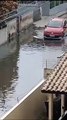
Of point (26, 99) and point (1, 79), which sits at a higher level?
point (26, 99)

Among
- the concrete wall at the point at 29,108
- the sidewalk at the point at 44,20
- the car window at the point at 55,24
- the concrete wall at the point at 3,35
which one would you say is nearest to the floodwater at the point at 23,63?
the concrete wall at the point at 3,35

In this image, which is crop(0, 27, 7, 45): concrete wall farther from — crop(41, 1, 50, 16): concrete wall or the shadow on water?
crop(41, 1, 50, 16): concrete wall

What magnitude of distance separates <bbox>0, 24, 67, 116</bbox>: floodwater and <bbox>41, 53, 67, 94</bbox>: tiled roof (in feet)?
15.4

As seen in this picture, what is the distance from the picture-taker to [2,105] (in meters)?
17.7

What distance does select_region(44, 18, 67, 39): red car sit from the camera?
31.6 meters

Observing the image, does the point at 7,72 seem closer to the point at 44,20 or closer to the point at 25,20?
the point at 25,20

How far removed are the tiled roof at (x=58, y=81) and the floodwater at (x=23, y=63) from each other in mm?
4685

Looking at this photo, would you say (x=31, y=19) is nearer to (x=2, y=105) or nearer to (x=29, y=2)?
(x=29, y=2)

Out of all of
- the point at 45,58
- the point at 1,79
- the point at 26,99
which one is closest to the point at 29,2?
Result: the point at 45,58

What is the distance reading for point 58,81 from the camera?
1053 cm

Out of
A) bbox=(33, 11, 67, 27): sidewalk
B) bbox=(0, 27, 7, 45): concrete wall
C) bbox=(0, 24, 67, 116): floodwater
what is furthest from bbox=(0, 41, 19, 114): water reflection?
bbox=(33, 11, 67, 27): sidewalk

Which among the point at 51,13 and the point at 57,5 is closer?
the point at 51,13

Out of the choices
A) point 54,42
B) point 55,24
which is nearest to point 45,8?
point 55,24

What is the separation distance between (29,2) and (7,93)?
24.4 metres
